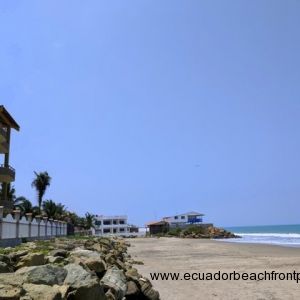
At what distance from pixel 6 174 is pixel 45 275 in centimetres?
3524

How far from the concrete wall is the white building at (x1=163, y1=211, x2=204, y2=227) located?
265 feet

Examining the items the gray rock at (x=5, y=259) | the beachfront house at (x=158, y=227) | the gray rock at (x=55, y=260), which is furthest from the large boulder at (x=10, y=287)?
the beachfront house at (x=158, y=227)

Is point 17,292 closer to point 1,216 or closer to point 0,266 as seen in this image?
point 0,266

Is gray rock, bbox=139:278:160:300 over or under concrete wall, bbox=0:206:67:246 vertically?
under

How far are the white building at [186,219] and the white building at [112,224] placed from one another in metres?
12.6

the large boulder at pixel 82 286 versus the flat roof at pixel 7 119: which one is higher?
the flat roof at pixel 7 119

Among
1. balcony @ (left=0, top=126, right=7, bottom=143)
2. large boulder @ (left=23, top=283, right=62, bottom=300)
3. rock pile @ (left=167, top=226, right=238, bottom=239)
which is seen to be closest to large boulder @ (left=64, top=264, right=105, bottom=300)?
large boulder @ (left=23, top=283, right=62, bottom=300)

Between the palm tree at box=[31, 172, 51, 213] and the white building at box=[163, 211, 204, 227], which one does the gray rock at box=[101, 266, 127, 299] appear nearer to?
the palm tree at box=[31, 172, 51, 213]

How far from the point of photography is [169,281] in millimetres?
16484

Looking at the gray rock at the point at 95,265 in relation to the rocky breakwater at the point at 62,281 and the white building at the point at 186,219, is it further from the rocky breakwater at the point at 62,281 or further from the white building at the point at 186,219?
the white building at the point at 186,219

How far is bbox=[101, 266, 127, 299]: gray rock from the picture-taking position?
35.2 feet

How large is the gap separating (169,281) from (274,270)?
5576 mm

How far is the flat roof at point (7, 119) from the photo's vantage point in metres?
41.7

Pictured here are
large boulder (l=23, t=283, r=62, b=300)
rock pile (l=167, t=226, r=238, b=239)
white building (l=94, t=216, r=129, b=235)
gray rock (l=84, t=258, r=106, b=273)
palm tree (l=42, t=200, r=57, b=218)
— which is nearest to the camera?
large boulder (l=23, t=283, r=62, b=300)
